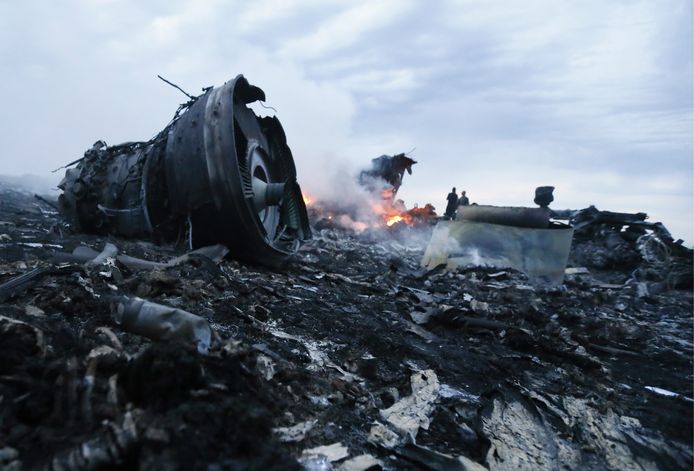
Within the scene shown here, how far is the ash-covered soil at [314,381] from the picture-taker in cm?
138

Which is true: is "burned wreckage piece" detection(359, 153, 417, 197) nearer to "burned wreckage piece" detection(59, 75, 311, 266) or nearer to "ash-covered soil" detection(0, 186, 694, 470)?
"burned wreckage piece" detection(59, 75, 311, 266)

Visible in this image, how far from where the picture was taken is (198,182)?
16.1 feet

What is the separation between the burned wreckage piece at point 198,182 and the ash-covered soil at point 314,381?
64cm

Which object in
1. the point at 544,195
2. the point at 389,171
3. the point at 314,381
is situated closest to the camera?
the point at 314,381

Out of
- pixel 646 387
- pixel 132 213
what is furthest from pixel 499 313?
pixel 132 213

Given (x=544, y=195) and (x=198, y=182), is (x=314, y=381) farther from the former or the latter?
(x=544, y=195)

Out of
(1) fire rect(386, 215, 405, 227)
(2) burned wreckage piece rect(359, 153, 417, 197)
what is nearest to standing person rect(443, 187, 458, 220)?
(1) fire rect(386, 215, 405, 227)

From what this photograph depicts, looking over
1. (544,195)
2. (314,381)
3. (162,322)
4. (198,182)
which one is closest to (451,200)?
(544,195)

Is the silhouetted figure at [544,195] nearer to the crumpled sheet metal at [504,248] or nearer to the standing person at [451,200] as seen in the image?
the crumpled sheet metal at [504,248]

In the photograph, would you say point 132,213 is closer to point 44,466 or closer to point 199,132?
point 199,132

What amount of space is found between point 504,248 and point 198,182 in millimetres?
6577

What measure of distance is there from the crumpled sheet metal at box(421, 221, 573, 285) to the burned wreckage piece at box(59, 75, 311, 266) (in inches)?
154

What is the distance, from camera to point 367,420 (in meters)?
2.08

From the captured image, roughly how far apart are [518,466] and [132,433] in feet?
5.91
